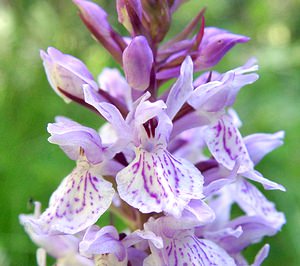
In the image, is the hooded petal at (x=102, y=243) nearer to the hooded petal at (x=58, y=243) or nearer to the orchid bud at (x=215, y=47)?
the hooded petal at (x=58, y=243)

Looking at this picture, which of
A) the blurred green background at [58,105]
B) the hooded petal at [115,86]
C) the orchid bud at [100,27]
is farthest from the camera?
the blurred green background at [58,105]

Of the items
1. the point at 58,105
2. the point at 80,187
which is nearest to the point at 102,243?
the point at 80,187

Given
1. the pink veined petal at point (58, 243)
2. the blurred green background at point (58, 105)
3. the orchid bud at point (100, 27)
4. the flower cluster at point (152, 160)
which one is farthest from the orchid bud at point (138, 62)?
the blurred green background at point (58, 105)

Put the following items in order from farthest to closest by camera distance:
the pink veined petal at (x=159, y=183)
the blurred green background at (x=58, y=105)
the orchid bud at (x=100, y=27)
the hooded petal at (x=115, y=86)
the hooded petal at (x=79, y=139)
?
the blurred green background at (x=58, y=105) → the hooded petal at (x=115, y=86) → the orchid bud at (x=100, y=27) → the hooded petal at (x=79, y=139) → the pink veined petal at (x=159, y=183)

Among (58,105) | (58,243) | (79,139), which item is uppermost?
(79,139)

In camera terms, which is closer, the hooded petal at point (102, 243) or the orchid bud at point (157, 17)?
the hooded petal at point (102, 243)

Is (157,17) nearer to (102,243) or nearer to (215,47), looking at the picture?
(215,47)

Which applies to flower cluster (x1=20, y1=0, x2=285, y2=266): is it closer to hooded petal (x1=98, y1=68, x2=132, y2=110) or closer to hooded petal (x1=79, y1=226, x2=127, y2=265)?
hooded petal (x1=79, y1=226, x2=127, y2=265)

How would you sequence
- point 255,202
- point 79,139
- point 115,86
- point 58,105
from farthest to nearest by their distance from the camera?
point 58,105
point 115,86
point 255,202
point 79,139
